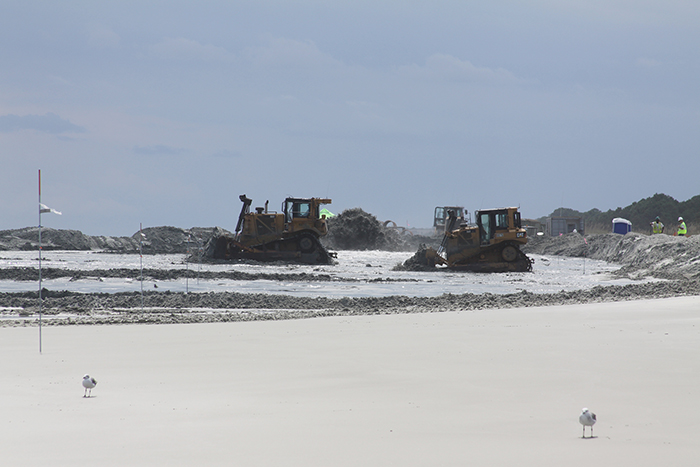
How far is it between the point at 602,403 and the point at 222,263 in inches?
1033

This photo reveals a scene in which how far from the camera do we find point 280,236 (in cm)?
3058

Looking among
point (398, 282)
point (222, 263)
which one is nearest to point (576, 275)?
point (398, 282)

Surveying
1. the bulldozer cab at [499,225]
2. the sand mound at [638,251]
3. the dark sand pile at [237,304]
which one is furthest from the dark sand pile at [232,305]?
the bulldozer cab at [499,225]

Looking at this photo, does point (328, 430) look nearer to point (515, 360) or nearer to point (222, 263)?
point (515, 360)

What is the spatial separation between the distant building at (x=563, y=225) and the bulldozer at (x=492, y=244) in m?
27.4

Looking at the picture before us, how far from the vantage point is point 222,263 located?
98.2 feet

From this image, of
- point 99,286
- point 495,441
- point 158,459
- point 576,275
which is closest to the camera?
point 158,459

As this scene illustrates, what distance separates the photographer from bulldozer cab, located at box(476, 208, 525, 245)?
26328mm

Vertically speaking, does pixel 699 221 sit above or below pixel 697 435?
above

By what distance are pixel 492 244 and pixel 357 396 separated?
22159 millimetres

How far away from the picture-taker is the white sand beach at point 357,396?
370cm

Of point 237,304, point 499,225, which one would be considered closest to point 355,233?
point 499,225

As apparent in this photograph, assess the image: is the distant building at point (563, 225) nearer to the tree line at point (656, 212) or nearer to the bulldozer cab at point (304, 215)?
the tree line at point (656, 212)

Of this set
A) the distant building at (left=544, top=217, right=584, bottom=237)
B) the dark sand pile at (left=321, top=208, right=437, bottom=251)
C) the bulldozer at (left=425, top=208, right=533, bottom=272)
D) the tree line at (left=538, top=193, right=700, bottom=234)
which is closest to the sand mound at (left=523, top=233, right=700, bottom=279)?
the bulldozer at (left=425, top=208, right=533, bottom=272)
